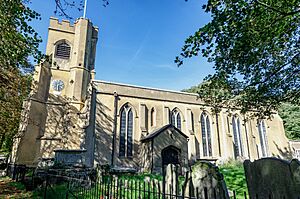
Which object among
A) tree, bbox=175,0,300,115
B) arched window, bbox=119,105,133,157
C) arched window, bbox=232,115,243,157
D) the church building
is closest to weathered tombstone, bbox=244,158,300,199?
tree, bbox=175,0,300,115

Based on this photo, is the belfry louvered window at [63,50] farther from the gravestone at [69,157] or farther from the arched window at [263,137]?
the arched window at [263,137]

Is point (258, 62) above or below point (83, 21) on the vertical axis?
below

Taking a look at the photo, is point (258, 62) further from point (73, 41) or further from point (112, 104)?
point (73, 41)

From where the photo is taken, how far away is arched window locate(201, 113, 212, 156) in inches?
970

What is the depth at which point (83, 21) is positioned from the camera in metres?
30.8

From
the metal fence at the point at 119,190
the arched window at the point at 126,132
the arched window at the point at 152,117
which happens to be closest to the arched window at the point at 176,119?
the arched window at the point at 152,117

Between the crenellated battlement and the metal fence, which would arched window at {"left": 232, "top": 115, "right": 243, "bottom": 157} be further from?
the crenellated battlement

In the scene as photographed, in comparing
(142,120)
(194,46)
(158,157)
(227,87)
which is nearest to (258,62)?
(227,87)

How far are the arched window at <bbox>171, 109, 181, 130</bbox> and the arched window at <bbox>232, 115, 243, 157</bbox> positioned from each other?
8448 millimetres

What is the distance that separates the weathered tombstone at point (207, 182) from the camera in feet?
10.6

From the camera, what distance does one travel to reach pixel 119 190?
6348mm

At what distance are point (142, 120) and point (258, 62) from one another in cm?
1523

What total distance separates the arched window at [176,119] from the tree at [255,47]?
1427cm

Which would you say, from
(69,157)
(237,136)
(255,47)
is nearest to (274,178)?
(255,47)
